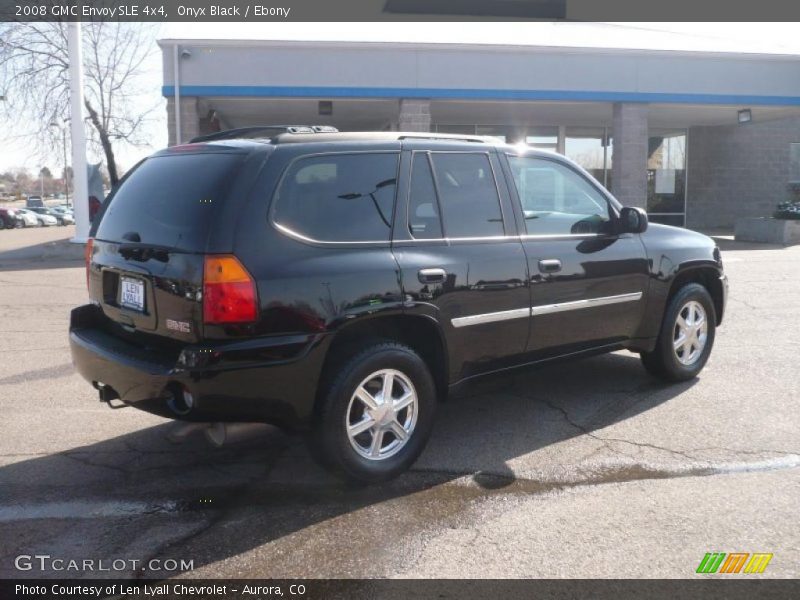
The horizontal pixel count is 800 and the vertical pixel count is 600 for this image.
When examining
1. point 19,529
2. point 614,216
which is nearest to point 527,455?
point 614,216

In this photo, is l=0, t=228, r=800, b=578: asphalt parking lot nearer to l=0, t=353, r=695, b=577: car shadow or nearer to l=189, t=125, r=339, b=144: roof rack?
l=0, t=353, r=695, b=577: car shadow

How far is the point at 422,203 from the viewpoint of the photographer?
4.59 m

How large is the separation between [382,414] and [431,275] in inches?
32.5

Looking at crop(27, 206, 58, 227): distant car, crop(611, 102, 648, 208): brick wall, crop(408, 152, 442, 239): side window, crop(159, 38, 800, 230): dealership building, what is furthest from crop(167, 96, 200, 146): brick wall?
crop(27, 206, 58, 227): distant car

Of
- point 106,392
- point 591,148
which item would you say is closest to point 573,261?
point 106,392

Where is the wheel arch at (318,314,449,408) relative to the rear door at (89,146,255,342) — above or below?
below

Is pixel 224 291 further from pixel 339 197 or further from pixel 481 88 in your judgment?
pixel 481 88

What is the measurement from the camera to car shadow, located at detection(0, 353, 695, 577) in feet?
12.5

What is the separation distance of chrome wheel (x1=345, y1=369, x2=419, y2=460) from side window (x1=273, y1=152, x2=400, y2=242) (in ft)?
2.62

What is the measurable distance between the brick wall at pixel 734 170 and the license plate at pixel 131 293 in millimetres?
25446

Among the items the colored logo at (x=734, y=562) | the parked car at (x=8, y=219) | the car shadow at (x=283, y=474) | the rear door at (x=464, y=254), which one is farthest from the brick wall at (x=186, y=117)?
the parked car at (x=8, y=219)

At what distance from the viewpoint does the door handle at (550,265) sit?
16.4 feet

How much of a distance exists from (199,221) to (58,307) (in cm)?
733

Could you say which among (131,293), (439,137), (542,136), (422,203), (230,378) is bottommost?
(230,378)
